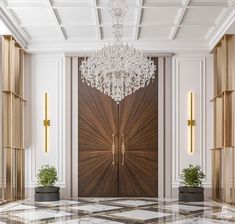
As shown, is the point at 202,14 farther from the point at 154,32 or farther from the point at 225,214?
the point at 225,214

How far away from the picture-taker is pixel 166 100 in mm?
9398

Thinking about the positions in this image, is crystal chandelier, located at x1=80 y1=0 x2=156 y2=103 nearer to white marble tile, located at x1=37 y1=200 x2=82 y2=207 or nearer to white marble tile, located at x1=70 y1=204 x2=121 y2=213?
white marble tile, located at x1=70 y1=204 x2=121 y2=213

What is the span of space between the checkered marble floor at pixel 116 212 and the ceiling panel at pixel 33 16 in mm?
2952

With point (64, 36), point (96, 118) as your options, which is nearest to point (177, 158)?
point (96, 118)

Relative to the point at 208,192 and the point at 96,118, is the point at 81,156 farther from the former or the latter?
the point at 208,192

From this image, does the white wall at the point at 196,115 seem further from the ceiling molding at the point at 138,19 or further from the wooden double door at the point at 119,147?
the ceiling molding at the point at 138,19

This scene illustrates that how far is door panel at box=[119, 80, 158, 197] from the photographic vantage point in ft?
30.7

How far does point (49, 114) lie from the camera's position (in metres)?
9.40

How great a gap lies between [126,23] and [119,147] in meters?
2.54

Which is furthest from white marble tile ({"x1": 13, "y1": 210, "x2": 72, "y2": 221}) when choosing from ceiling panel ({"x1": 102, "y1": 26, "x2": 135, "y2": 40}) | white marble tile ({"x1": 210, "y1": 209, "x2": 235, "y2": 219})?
ceiling panel ({"x1": 102, "y1": 26, "x2": 135, "y2": 40})

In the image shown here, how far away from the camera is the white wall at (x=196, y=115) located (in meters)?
9.31

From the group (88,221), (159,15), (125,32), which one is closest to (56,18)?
(125,32)

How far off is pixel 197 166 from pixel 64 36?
3.41 metres

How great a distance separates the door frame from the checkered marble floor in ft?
2.62
